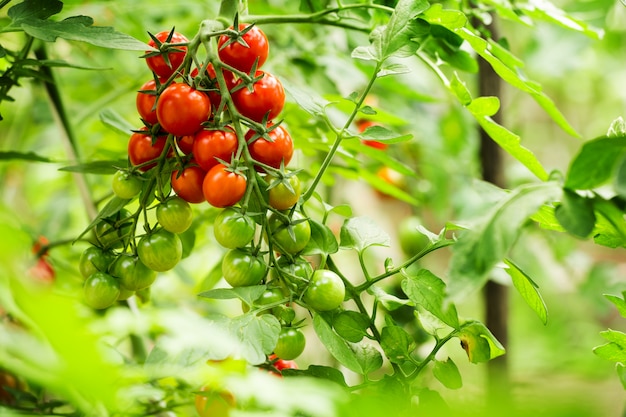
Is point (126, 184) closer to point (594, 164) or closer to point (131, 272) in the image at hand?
point (131, 272)

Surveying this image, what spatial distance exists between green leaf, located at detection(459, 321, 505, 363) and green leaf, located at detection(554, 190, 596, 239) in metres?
0.11

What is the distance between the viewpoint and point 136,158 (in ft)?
1.29

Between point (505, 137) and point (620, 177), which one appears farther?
point (505, 137)

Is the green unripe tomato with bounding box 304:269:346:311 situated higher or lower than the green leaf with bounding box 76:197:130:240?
lower

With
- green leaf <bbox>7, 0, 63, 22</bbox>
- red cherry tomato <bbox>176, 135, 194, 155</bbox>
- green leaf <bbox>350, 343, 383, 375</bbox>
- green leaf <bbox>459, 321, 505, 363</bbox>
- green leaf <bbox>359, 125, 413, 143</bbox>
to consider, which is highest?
green leaf <bbox>7, 0, 63, 22</bbox>

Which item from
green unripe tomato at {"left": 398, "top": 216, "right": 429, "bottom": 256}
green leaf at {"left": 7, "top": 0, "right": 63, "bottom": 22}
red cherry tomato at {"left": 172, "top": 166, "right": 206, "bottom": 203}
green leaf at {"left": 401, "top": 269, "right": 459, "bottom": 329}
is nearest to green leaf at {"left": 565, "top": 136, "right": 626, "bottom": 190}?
green leaf at {"left": 401, "top": 269, "right": 459, "bottom": 329}

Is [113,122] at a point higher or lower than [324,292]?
higher

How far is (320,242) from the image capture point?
1.30ft

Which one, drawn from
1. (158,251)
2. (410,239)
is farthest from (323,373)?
(410,239)

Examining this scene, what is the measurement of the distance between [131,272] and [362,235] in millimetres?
157

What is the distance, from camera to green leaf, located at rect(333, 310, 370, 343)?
37 cm

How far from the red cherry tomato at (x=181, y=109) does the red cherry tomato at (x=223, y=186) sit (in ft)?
0.10

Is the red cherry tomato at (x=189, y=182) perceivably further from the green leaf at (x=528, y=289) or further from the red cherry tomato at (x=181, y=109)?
the green leaf at (x=528, y=289)

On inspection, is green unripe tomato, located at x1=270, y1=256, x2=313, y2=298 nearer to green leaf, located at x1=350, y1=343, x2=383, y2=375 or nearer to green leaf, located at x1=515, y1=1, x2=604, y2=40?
green leaf, located at x1=350, y1=343, x2=383, y2=375
